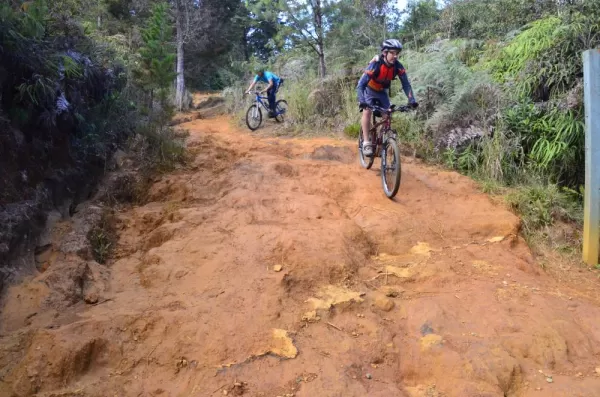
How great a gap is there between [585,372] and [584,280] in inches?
73.9

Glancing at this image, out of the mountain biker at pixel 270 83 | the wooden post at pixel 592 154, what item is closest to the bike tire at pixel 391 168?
the wooden post at pixel 592 154

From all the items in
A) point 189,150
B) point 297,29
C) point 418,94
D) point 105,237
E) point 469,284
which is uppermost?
point 297,29

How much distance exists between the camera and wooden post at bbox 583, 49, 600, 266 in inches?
192

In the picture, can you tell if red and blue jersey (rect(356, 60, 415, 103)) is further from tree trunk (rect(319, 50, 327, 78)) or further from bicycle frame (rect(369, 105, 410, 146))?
tree trunk (rect(319, 50, 327, 78))

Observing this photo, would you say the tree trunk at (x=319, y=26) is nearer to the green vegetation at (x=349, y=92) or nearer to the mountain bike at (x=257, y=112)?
the green vegetation at (x=349, y=92)

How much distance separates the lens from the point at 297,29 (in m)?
11.7

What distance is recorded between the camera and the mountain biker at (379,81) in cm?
585

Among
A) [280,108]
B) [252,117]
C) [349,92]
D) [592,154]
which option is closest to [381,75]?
[592,154]

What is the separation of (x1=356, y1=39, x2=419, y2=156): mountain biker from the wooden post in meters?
1.84

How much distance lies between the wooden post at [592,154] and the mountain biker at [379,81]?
1.84 m

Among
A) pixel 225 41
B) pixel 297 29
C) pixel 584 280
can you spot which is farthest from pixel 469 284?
pixel 225 41

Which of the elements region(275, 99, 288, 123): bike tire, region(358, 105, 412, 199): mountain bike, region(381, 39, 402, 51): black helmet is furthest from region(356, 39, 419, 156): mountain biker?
region(275, 99, 288, 123): bike tire

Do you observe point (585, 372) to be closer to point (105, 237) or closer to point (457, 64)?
point (105, 237)

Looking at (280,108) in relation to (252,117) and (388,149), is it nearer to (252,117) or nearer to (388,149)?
(252,117)
